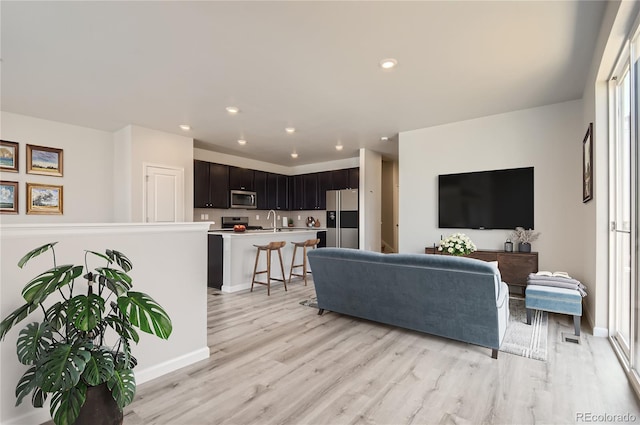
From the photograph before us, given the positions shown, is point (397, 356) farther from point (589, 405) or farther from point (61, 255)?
point (61, 255)

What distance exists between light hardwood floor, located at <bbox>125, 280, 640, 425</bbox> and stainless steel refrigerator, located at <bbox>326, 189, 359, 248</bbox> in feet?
13.7

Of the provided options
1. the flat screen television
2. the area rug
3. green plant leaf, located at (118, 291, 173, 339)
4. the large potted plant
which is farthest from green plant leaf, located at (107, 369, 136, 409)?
the flat screen television

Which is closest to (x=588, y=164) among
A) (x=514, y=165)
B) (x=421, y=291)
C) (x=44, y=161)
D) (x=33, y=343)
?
(x=514, y=165)

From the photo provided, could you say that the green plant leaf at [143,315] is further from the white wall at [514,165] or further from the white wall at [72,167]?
the white wall at [72,167]

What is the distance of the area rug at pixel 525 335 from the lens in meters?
2.63

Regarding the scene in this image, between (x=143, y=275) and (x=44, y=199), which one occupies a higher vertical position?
(x=44, y=199)

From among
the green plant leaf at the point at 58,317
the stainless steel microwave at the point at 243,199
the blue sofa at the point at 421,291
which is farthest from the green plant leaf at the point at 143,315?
the stainless steel microwave at the point at 243,199

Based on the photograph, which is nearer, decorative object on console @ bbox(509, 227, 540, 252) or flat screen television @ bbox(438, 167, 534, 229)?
decorative object on console @ bbox(509, 227, 540, 252)

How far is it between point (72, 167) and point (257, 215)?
4.06 m

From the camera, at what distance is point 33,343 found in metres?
1.45

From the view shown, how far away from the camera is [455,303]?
2623mm

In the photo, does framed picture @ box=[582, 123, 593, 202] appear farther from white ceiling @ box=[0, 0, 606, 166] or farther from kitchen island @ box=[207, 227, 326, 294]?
kitchen island @ box=[207, 227, 326, 294]

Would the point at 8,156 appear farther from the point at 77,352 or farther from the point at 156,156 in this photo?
the point at 77,352

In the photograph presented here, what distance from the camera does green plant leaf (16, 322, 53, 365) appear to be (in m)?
1.43
